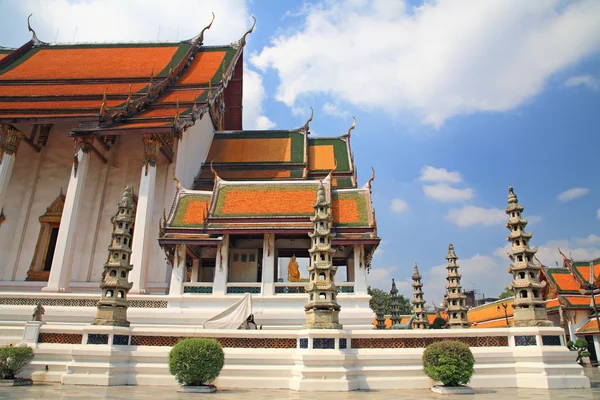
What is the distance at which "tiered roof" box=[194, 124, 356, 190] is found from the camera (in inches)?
855

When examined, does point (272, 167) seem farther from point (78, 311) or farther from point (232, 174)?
point (78, 311)

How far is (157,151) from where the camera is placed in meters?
18.3

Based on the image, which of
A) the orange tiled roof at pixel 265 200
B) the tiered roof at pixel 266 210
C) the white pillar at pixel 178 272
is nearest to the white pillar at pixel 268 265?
the tiered roof at pixel 266 210

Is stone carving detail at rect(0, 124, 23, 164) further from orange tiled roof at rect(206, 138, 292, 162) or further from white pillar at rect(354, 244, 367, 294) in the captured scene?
white pillar at rect(354, 244, 367, 294)

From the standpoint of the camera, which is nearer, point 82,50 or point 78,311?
point 78,311

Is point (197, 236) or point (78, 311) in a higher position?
point (197, 236)

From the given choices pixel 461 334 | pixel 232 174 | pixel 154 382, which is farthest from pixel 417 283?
pixel 154 382

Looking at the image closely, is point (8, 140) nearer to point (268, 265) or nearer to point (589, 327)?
point (268, 265)

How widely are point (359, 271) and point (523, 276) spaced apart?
546 centimetres

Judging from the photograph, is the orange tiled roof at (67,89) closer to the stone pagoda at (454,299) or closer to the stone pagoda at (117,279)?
the stone pagoda at (117,279)

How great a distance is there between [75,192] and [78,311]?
5362 mm

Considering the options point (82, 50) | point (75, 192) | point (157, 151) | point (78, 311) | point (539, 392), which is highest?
point (82, 50)

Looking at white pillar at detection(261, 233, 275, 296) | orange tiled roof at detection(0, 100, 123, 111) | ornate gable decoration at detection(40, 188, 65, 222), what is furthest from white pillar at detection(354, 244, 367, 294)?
ornate gable decoration at detection(40, 188, 65, 222)

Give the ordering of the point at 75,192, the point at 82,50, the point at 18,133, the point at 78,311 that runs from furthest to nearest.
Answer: the point at 82,50, the point at 18,133, the point at 75,192, the point at 78,311
